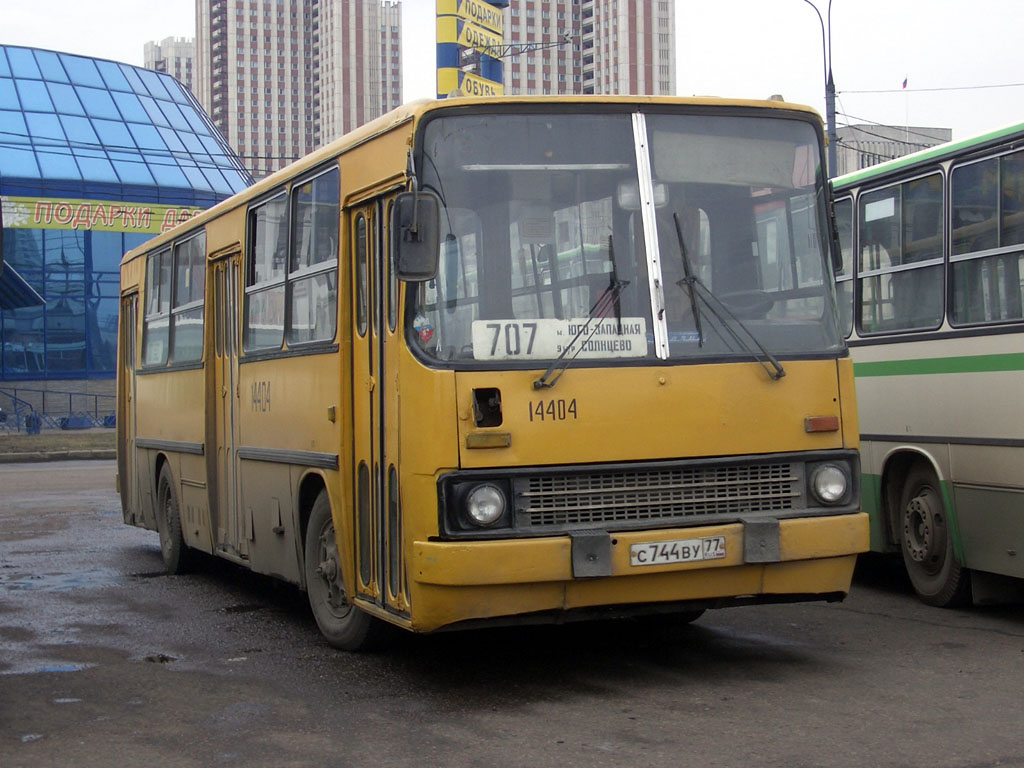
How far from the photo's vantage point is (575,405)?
6746 mm

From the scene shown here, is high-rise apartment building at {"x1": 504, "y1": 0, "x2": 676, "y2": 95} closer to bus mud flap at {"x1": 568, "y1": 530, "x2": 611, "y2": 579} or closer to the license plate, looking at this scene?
the license plate

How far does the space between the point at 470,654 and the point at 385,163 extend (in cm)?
278

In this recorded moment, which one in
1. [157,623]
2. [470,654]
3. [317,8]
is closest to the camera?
[470,654]

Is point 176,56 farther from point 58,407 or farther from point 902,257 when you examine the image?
point 902,257

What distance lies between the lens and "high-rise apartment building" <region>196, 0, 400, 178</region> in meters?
167

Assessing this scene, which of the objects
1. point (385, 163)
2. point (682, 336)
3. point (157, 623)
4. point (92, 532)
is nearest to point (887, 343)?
point (682, 336)

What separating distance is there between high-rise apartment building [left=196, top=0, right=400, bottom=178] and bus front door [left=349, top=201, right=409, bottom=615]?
506ft

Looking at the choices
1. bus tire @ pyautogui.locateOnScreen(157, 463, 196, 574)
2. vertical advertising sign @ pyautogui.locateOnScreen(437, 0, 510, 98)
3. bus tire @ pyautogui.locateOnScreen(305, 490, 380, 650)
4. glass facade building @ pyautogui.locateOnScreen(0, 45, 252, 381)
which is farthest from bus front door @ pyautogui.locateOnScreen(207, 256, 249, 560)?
glass facade building @ pyautogui.locateOnScreen(0, 45, 252, 381)

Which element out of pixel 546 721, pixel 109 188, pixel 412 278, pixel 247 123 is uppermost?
pixel 247 123

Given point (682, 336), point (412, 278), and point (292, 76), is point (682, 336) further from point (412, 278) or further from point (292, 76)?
point (292, 76)

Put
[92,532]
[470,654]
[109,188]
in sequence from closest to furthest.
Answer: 1. [470,654]
2. [92,532]
3. [109,188]

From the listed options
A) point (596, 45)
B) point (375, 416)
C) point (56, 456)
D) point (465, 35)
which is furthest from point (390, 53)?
point (375, 416)

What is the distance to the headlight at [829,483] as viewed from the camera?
7.16 metres

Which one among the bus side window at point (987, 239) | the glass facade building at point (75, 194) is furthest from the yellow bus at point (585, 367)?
the glass facade building at point (75, 194)
